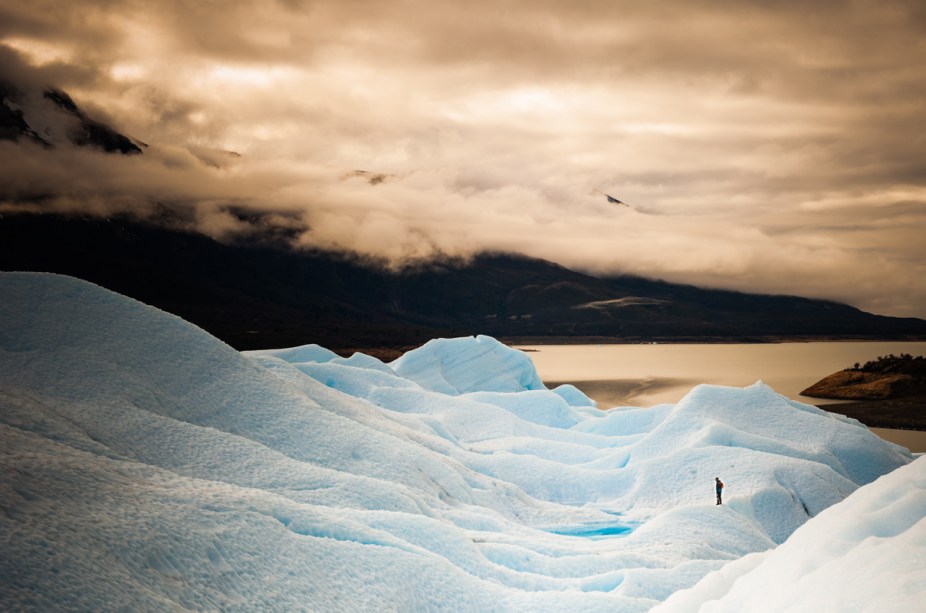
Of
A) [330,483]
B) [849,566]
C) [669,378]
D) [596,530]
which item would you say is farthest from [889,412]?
[849,566]

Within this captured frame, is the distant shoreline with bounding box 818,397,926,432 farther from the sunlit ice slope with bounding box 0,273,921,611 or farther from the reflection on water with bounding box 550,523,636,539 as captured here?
the reflection on water with bounding box 550,523,636,539

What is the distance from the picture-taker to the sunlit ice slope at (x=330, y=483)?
32.2 feet

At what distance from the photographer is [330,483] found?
636 inches

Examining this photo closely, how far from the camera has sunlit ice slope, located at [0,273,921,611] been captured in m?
9.80

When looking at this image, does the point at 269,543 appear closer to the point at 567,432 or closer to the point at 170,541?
the point at 170,541

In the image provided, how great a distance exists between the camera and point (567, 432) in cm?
3281

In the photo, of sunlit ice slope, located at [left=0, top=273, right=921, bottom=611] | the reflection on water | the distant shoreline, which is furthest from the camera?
the distant shoreline

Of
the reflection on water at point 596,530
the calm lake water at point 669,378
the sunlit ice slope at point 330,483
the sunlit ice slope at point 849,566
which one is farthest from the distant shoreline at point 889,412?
the sunlit ice slope at point 849,566

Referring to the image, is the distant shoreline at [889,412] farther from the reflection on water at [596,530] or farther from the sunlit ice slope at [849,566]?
the sunlit ice slope at [849,566]

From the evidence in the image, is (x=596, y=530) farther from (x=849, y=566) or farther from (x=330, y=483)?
(x=849, y=566)

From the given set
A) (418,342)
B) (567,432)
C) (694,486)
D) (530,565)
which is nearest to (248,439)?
(530,565)

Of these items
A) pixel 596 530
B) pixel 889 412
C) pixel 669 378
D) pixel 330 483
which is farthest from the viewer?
pixel 669 378

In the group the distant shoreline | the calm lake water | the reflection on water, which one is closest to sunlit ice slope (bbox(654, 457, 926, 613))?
the reflection on water

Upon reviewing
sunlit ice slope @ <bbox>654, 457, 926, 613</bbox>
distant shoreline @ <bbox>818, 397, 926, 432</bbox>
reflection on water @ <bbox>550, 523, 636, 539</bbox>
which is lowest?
reflection on water @ <bbox>550, 523, 636, 539</bbox>
